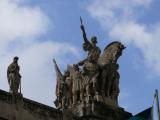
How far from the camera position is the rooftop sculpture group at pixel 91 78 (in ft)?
105

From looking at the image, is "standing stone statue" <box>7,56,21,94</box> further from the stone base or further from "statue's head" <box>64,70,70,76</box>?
"statue's head" <box>64,70,70,76</box>

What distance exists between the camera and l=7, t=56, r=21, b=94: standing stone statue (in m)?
28.0

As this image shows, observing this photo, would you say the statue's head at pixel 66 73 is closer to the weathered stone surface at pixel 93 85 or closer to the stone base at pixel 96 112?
the weathered stone surface at pixel 93 85

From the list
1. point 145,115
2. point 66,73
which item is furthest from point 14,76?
point 145,115

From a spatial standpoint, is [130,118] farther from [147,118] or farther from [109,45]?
[109,45]

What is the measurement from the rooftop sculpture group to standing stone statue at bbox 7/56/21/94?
11.9 ft

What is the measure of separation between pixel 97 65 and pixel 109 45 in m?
1.87

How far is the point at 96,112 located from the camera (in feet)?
102

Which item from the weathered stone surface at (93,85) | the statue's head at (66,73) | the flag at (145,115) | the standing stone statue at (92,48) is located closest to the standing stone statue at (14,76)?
the weathered stone surface at (93,85)

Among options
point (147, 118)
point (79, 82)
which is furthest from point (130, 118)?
point (79, 82)

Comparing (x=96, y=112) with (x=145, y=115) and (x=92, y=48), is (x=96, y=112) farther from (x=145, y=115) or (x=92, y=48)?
(x=92, y=48)

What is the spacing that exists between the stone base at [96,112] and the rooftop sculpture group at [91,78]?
1.06 ft

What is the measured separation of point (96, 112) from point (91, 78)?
1.92m

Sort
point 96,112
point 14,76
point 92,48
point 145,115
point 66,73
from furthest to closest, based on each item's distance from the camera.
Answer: point 66,73 → point 92,48 → point 145,115 → point 96,112 → point 14,76
